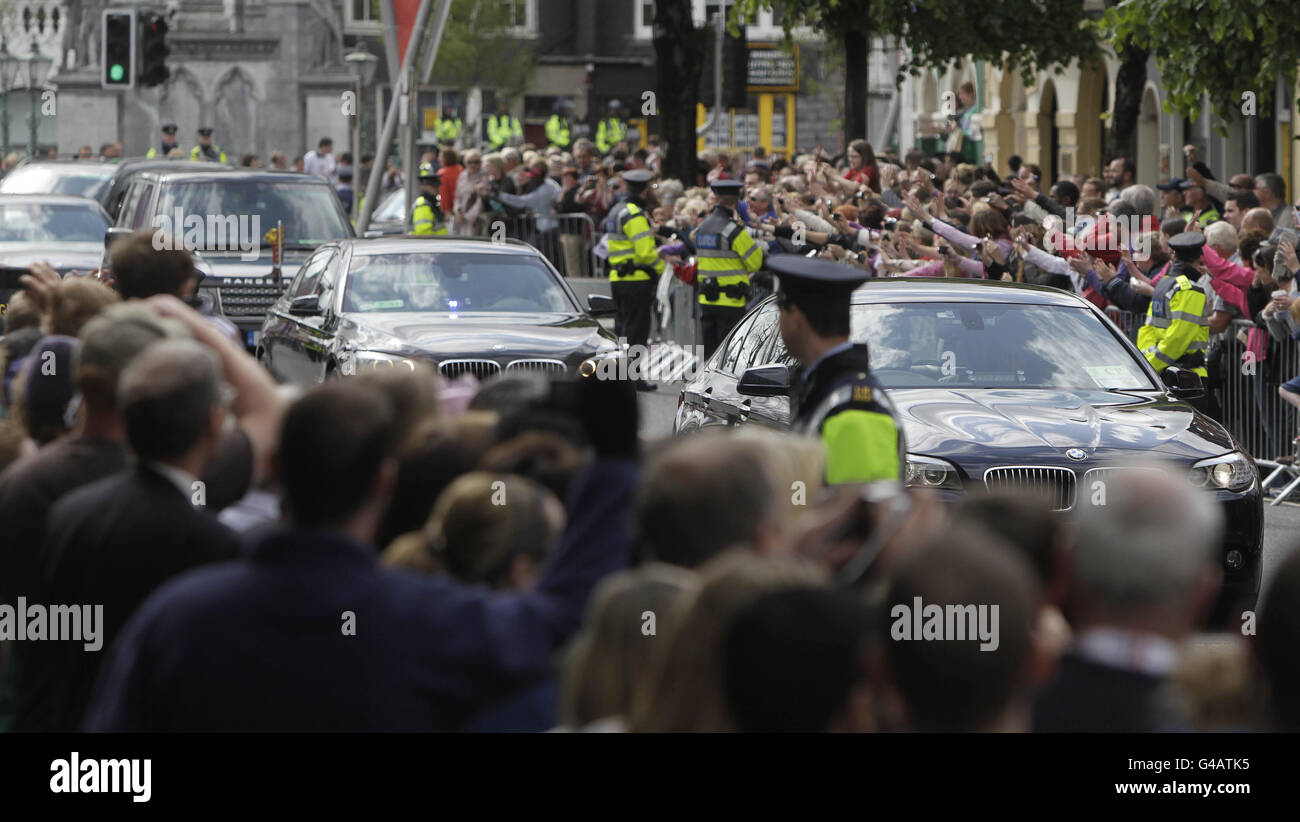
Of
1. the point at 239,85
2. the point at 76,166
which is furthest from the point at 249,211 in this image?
the point at 239,85

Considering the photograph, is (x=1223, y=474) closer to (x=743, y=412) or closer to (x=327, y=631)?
(x=743, y=412)

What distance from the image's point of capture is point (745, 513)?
11.7ft

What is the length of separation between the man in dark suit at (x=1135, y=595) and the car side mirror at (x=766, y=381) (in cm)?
514

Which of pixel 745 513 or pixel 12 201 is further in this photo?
pixel 12 201

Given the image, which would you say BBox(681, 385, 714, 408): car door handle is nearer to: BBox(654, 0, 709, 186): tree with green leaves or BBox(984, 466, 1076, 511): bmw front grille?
BBox(984, 466, 1076, 511): bmw front grille

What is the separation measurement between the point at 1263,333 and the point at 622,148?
17.9m

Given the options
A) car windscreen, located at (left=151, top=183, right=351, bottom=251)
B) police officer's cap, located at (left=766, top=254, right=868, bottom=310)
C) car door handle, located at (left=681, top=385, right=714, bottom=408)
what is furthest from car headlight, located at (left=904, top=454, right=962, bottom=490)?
car windscreen, located at (left=151, top=183, right=351, bottom=251)

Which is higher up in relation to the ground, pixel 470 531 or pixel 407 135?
pixel 407 135

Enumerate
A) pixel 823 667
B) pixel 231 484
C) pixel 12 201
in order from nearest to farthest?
pixel 823 667, pixel 231 484, pixel 12 201

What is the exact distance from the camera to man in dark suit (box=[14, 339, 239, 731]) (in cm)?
414

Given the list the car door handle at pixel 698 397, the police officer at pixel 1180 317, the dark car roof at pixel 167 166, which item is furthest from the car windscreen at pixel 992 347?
the dark car roof at pixel 167 166
